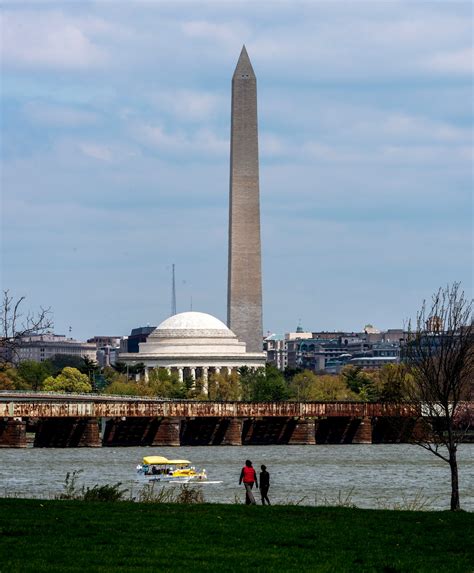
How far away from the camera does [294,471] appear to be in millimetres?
83438

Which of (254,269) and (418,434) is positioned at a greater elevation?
(254,269)

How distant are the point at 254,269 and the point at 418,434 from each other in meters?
58.0

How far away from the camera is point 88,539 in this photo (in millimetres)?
32312

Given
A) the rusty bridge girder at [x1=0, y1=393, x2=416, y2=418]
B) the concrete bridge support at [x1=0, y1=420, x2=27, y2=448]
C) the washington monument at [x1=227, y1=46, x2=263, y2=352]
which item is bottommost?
the concrete bridge support at [x1=0, y1=420, x2=27, y2=448]

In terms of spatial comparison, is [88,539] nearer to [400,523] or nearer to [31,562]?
[31,562]

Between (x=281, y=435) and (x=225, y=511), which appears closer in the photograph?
(x=225, y=511)

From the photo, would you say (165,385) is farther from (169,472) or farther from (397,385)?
(397,385)

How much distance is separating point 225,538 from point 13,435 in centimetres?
8706

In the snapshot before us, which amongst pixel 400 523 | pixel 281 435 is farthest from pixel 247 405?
pixel 400 523

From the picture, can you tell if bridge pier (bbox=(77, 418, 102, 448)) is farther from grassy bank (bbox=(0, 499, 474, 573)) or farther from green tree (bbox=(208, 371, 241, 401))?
grassy bank (bbox=(0, 499, 474, 573))

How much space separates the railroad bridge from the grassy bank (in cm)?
8093

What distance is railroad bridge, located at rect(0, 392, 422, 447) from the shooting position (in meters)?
121

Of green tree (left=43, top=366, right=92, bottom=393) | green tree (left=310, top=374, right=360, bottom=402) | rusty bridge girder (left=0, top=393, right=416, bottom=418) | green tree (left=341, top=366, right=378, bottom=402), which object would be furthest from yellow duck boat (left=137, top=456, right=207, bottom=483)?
green tree (left=43, top=366, right=92, bottom=393)

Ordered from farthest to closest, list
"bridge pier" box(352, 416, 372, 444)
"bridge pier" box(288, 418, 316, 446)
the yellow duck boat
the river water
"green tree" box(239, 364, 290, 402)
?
"green tree" box(239, 364, 290, 402) → "bridge pier" box(352, 416, 372, 444) → "bridge pier" box(288, 418, 316, 446) → the yellow duck boat → the river water
